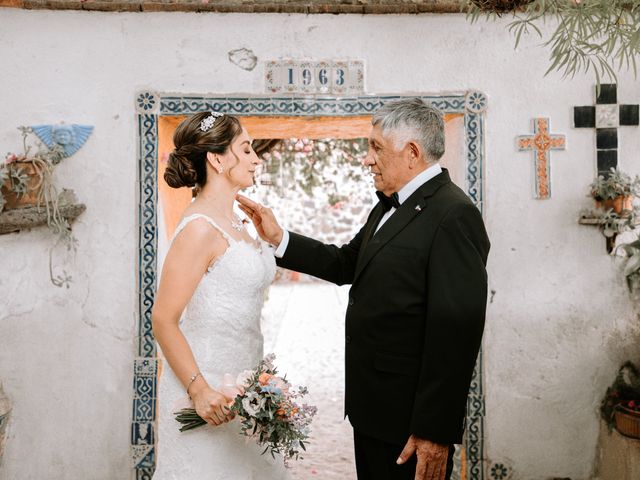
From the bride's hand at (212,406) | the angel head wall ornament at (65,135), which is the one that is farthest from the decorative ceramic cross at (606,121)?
the angel head wall ornament at (65,135)

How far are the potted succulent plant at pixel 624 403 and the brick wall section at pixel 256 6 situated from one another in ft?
7.89

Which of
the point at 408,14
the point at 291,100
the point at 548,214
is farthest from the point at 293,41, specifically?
the point at 548,214

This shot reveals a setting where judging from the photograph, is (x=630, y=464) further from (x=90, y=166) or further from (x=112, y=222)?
(x=90, y=166)

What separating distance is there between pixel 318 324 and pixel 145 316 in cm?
634

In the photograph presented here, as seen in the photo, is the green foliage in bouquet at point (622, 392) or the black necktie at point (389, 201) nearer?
the black necktie at point (389, 201)

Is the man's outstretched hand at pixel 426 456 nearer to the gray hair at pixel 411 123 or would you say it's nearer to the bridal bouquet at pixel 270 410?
the bridal bouquet at pixel 270 410

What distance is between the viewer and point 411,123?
2.26 m

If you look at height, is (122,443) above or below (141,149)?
below

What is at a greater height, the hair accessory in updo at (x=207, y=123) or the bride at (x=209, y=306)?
the hair accessory in updo at (x=207, y=123)

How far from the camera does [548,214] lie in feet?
11.7

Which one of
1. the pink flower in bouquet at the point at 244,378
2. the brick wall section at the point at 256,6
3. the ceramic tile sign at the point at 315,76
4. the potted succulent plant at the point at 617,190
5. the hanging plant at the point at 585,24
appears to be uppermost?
the brick wall section at the point at 256,6

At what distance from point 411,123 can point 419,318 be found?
0.75m

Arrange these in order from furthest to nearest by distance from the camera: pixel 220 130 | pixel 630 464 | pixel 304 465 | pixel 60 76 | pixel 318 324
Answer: pixel 318 324
pixel 304 465
pixel 60 76
pixel 630 464
pixel 220 130

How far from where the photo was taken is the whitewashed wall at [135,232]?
11.3 feet
